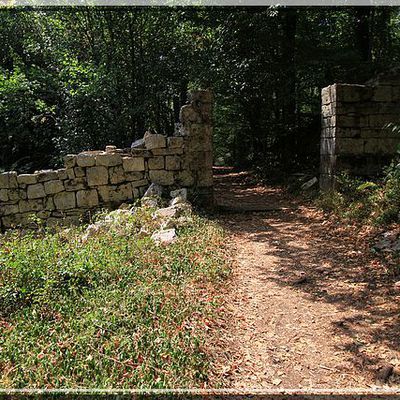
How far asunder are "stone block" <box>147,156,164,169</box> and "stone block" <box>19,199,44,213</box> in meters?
2.50

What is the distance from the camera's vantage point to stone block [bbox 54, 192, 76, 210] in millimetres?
8406

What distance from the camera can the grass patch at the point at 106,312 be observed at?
9.14 feet

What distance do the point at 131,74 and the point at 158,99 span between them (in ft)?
3.71

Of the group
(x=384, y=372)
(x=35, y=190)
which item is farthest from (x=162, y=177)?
(x=384, y=372)

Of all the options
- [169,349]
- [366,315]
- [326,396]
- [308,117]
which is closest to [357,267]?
[366,315]

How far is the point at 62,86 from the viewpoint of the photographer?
11477 millimetres

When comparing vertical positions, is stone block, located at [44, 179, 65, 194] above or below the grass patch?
above

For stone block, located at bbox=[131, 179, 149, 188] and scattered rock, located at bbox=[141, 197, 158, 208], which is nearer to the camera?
scattered rock, located at bbox=[141, 197, 158, 208]

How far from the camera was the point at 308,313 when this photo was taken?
12.6 feet

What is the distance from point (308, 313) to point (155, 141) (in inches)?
217

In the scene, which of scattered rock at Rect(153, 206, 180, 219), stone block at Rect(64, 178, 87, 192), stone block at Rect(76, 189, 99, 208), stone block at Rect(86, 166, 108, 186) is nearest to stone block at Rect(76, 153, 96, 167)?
stone block at Rect(86, 166, 108, 186)

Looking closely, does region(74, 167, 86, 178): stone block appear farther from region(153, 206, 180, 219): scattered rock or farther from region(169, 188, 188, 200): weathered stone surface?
region(153, 206, 180, 219): scattered rock

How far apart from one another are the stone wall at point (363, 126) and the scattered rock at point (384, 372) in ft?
18.5

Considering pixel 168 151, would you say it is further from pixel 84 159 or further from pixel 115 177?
pixel 84 159
